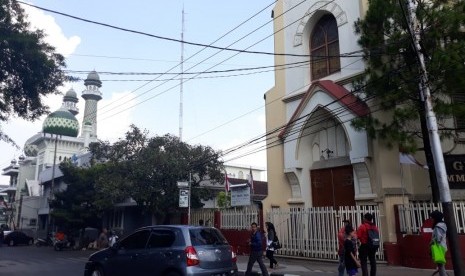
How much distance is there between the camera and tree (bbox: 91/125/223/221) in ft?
75.8

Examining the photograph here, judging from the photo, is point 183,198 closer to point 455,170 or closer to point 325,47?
point 325,47

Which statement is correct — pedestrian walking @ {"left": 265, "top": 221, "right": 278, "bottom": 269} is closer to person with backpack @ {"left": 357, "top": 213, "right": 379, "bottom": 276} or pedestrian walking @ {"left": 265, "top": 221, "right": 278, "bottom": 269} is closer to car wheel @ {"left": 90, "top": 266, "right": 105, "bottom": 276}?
person with backpack @ {"left": 357, "top": 213, "right": 379, "bottom": 276}

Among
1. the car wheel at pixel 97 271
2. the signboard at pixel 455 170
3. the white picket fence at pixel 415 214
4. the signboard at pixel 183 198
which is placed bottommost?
the car wheel at pixel 97 271

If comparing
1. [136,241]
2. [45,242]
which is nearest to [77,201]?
[45,242]

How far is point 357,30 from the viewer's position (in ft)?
47.3

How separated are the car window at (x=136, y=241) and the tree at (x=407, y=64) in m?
7.94

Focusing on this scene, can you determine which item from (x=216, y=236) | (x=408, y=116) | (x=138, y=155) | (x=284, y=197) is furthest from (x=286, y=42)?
(x=216, y=236)

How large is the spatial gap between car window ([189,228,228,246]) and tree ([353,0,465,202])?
6683mm

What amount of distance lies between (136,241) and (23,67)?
9.22 m

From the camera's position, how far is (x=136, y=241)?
10.1 metres

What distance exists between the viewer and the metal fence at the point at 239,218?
19312 millimetres

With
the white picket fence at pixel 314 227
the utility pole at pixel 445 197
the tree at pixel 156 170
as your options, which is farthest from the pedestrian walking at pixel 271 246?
the tree at pixel 156 170

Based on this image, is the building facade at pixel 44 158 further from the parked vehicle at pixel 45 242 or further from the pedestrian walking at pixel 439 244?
the pedestrian walking at pixel 439 244

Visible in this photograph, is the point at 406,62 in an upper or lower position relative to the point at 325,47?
lower
